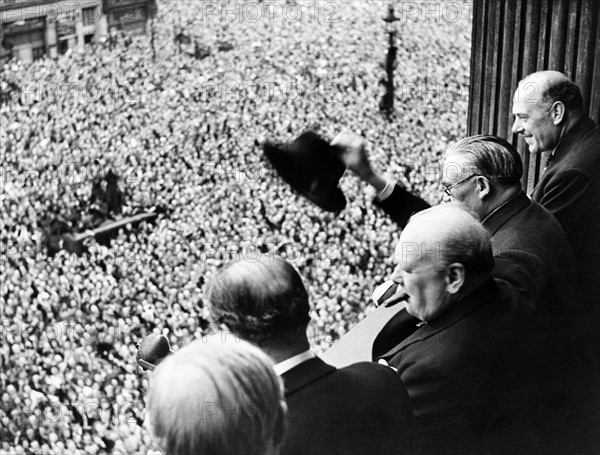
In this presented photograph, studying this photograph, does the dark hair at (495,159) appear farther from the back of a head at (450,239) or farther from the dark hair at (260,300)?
the dark hair at (260,300)

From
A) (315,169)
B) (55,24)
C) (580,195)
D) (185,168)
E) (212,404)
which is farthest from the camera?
(185,168)

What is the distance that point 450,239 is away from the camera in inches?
62.5

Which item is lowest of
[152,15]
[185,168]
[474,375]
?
[185,168]

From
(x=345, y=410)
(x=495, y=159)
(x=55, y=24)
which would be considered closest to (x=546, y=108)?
(x=495, y=159)

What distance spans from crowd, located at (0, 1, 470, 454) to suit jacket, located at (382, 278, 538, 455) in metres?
5.52

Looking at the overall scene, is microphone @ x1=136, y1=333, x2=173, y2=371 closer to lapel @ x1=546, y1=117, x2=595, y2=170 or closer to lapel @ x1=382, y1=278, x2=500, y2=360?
lapel @ x1=382, y1=278, x2=500, y2=360

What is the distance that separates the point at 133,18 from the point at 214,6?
96cm

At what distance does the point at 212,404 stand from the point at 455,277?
79 cm

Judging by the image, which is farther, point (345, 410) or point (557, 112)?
point (557, 112)

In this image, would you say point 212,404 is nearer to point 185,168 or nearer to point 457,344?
point 457,344

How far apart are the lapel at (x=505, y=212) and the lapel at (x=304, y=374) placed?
853 millimetres

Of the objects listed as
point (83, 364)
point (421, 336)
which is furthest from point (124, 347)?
point (421, 336)

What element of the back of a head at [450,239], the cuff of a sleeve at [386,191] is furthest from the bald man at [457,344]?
the cuff of a sleeve at [386,191]

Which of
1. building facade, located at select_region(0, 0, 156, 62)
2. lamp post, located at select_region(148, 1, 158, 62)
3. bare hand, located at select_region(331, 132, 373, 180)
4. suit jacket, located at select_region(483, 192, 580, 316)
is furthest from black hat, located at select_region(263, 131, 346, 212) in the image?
lamp post, located at select_region(148, 1, 158, 62)
